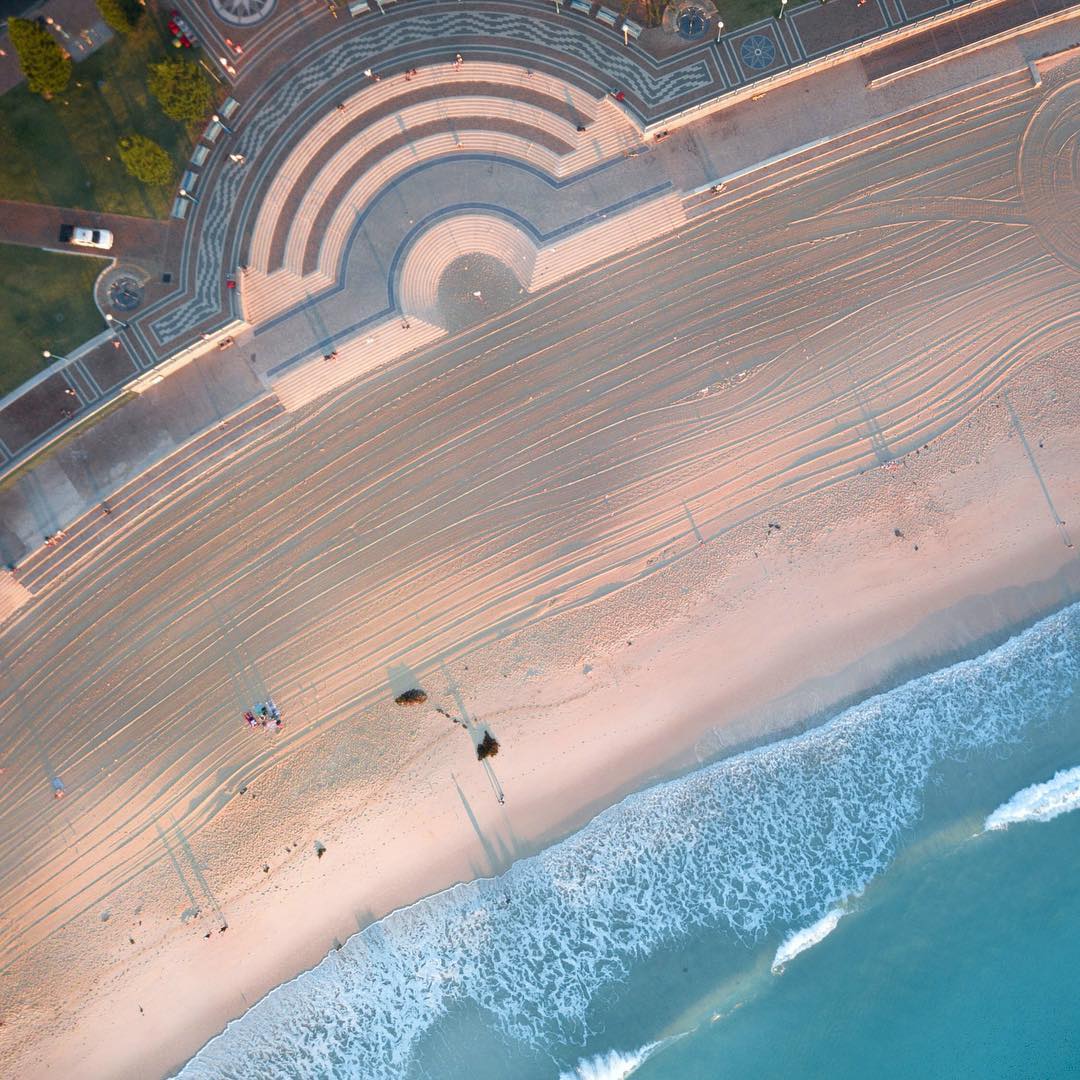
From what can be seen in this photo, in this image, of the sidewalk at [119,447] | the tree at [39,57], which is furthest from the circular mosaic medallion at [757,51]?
the tree at [39,57]

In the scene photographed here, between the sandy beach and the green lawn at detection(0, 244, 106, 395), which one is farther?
the sandy beach

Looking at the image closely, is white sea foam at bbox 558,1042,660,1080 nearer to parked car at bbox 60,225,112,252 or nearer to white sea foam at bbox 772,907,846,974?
white sea foam at bbox 772,907,846,974

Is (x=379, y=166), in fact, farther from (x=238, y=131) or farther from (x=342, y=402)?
(x=342, y=402)

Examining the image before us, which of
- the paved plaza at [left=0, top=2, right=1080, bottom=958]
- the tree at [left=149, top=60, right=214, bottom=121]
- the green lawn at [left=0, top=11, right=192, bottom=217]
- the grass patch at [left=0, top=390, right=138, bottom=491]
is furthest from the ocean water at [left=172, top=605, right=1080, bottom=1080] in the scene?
the tree at [left=149, top=60, right=214, bottom=121]

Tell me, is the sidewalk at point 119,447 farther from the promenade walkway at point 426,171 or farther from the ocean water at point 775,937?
the ocean water at point 775,937

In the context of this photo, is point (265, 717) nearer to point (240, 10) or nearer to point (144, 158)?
point (144, 158)

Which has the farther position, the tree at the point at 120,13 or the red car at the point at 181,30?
the red car at the point at 181,30

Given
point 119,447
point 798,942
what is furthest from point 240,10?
point 798,942
